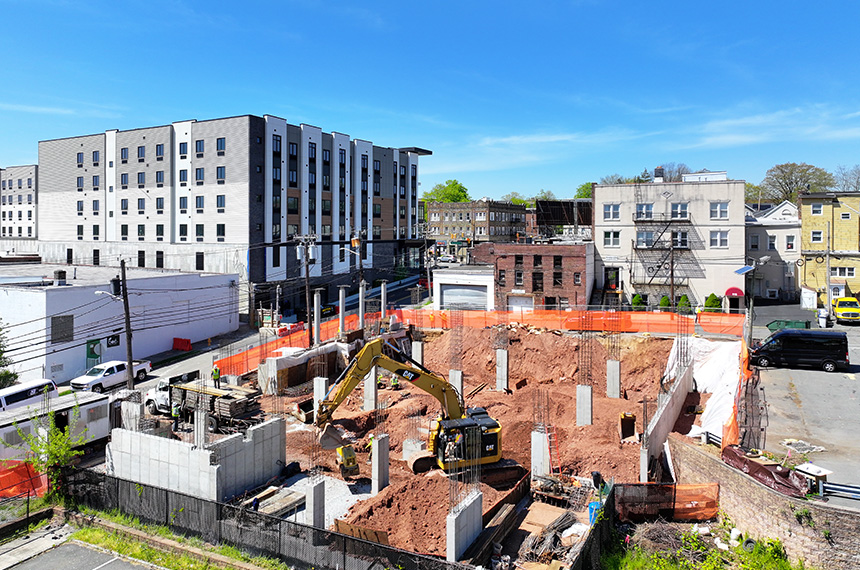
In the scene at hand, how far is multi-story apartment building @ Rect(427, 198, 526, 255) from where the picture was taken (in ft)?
343

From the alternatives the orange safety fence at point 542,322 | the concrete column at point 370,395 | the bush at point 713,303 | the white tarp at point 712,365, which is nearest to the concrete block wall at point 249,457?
the concrete column at point 370,395

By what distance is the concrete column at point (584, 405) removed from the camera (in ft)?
93.7

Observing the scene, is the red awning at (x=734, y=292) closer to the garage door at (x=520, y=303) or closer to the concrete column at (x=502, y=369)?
the garage door at (x=520, y=303)

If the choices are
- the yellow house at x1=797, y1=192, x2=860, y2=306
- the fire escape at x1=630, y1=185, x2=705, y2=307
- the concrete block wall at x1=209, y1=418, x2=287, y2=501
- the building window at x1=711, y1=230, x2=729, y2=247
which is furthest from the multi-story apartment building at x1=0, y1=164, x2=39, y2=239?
the yellow house at x1=797, y1=192, x2=860, y2=306

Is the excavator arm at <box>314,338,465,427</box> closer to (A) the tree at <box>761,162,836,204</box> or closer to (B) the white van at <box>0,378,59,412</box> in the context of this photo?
(B) the white van at <box>0,378,59,412</box>

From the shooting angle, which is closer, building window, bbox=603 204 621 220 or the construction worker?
the construction worker

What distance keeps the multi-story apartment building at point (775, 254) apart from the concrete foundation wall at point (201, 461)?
48081mm

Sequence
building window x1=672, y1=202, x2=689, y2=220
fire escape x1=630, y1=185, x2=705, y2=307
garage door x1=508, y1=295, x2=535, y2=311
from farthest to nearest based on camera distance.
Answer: garage door x1=508, y1=295, x2=535, y2=311, building window x1=672, y1=202, x2=689, y2=220, fire escape x1=630, y1=185, x2=705, y2=307

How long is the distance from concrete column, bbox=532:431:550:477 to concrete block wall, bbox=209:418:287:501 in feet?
30.5

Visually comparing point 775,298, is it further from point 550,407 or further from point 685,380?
point 550,407

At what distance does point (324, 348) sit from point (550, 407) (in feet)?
47.0

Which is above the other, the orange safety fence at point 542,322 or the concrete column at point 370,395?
the orange safety fence at point 542,322

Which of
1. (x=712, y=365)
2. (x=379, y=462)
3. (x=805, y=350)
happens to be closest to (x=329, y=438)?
(x=379, y=462)

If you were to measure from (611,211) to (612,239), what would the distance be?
101 inches
